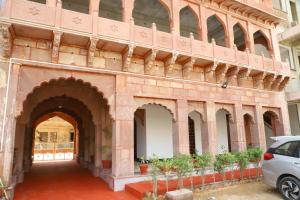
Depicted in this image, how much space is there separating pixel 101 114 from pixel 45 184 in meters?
3.46

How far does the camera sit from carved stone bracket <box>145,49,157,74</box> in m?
7.98

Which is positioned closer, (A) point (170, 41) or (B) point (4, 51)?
(B) point (4, 51)

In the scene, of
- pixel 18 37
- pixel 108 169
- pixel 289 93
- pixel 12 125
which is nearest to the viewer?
pixel 12 125

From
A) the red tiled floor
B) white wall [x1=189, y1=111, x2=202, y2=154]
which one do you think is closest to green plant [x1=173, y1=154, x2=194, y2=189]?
the red tiled floor

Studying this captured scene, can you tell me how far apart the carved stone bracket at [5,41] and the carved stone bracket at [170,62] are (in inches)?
204

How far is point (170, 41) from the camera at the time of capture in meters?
8.44

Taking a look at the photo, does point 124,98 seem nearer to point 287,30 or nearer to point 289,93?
point 289,93

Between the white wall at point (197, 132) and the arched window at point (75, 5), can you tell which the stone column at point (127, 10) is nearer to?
the arched window at point (75, 5)

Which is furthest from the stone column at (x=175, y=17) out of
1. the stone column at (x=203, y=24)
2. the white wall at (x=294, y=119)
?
the white wall at (x=294, y=119)

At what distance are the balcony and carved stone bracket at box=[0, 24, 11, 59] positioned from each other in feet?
1.05

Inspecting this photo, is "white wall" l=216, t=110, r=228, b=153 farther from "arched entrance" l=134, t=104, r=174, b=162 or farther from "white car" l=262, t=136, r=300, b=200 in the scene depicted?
"white car" l=262, t=136, r=300, b=200

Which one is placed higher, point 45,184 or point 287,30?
point 287,30

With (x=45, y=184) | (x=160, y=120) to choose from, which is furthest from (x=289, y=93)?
A: (x=45, y=184)

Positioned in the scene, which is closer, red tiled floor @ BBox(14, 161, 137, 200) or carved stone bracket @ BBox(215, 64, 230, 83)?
red tiled floor @ BBox(14, 161, 137, 200)
